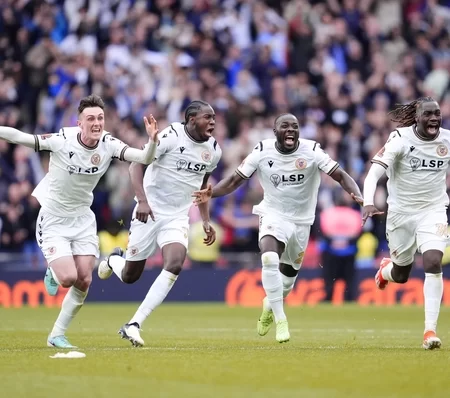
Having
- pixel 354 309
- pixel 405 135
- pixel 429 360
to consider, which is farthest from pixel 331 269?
pixel 429 360

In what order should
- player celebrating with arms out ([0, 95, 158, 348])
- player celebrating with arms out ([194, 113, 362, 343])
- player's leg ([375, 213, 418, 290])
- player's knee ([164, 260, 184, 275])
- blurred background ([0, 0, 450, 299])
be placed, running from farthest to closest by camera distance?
blurred background ([0, 0, 450, 299]) → player celebrating with arms out ([194, 113, 362, 343]) → player's leg ([375, 213, 418, 290]) → player's knee ([164, 260, 184, 275]) → player celebrating with arms out ([0, 95, 158, 348])

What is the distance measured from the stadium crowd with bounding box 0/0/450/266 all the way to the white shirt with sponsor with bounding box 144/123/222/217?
9.82 metres

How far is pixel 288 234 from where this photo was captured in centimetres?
1411

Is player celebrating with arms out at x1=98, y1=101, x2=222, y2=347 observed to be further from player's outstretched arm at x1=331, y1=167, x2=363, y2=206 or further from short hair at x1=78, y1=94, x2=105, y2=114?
player's outstretched arm at x1=331, y1=167, x2=363, y2=206

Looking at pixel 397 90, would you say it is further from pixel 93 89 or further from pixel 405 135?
pixel 405 135

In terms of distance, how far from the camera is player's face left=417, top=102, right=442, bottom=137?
13.1 metres

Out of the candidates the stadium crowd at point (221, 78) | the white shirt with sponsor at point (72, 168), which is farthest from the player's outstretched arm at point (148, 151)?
the stadium crowd at point (221, 78)

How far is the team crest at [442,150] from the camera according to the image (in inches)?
524

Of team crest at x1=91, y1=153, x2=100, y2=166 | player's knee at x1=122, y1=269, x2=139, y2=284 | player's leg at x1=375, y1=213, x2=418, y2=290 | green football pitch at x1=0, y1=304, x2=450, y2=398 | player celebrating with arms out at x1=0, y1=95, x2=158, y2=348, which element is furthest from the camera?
player's knee at x1=122, y1=269, x2=139, y2=284

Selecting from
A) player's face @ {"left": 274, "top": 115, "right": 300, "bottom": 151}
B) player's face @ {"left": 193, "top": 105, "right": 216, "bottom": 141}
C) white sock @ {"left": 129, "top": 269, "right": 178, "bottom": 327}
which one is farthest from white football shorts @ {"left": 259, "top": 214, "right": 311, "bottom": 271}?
white sock @ {"left": 129, "top": 269, "right": 178, "bottom": 327}

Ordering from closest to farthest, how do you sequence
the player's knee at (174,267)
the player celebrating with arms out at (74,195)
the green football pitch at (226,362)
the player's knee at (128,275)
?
the green football pitch at (226,362) → the player celebrating with arms out at (74,195) → the player's knee at (174,267) → the player's knee at (128,275)

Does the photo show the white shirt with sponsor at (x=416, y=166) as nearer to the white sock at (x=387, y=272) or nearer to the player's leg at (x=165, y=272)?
the white sock at (x=387, y=272)

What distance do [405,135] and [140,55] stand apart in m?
14.0

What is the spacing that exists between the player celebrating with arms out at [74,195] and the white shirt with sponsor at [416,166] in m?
2.76
